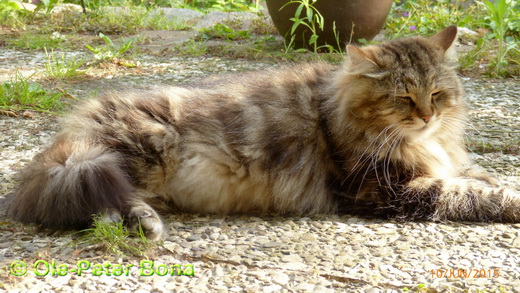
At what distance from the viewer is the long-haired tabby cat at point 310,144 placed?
294 cm

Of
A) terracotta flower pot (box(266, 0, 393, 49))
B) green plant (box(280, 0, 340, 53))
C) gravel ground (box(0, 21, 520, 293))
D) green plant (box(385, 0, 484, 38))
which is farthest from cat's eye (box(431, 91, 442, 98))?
green plant (box(385, 0, 484, 38))

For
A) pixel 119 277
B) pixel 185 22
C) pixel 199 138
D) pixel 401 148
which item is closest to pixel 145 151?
pixel 199 138

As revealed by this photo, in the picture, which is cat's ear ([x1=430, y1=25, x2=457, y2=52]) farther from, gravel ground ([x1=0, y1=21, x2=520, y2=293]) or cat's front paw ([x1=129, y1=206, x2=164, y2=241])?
cat's front paw ([x1=129, y1=206, x2=164, y2=241])

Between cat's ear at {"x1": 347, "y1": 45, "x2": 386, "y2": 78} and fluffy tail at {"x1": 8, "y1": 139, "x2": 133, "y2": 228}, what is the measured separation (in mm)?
1329

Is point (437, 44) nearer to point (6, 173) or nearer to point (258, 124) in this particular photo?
point (258, 124)

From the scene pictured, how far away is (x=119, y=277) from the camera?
2.33m

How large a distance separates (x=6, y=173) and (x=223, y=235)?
157 centimetres

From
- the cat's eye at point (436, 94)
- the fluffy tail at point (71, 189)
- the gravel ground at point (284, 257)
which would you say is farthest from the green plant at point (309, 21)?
the fluffy tail at point (71, 189)

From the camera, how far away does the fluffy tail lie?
2.61 meters

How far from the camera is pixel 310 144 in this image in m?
3.10

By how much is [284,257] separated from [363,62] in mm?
1131

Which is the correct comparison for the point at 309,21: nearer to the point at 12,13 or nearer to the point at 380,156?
the point at 380,156

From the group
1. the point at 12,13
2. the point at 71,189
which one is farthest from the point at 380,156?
the point at 12,13

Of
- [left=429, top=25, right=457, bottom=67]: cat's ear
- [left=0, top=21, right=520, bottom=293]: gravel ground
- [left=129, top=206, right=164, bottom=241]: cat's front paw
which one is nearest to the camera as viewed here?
[left=0, top=21, right=520, bottom=293]: gravel ground
